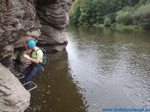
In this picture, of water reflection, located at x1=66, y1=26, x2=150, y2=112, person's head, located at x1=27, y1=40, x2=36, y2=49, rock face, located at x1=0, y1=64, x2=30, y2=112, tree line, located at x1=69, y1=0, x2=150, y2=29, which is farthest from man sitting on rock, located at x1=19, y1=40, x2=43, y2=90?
tree line, located at x1=69, y1=0, x2=150, y2=29

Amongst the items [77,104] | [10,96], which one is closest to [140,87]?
[77,104]

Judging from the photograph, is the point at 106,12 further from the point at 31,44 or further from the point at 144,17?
the point at 31,44

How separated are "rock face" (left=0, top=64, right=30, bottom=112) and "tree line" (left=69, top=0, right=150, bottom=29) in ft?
163

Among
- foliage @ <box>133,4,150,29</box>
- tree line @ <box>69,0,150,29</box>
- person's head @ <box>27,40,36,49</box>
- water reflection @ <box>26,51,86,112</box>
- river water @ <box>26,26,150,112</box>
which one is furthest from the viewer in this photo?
tree line @ <box>69,0,150,29</box>

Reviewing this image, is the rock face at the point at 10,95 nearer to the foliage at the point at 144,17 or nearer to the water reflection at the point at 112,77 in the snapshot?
the water reflection at the point at 112,77

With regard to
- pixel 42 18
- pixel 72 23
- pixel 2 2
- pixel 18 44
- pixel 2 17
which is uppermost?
pixel 2 2

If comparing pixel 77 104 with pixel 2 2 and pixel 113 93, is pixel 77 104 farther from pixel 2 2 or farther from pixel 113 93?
pixel 2 2

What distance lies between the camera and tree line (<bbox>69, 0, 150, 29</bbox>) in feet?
190

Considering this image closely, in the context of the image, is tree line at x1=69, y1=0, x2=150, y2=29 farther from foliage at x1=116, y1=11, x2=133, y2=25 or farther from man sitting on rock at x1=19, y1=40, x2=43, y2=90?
man sitting on rock at x1=19, y1=40, x2=43, y2=90

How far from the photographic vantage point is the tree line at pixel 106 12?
2275 inches

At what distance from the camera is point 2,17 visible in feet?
18.8

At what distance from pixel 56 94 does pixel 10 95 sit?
5034mm

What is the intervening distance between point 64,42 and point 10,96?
671 inches

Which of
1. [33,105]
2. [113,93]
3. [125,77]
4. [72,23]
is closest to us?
[33,105]
